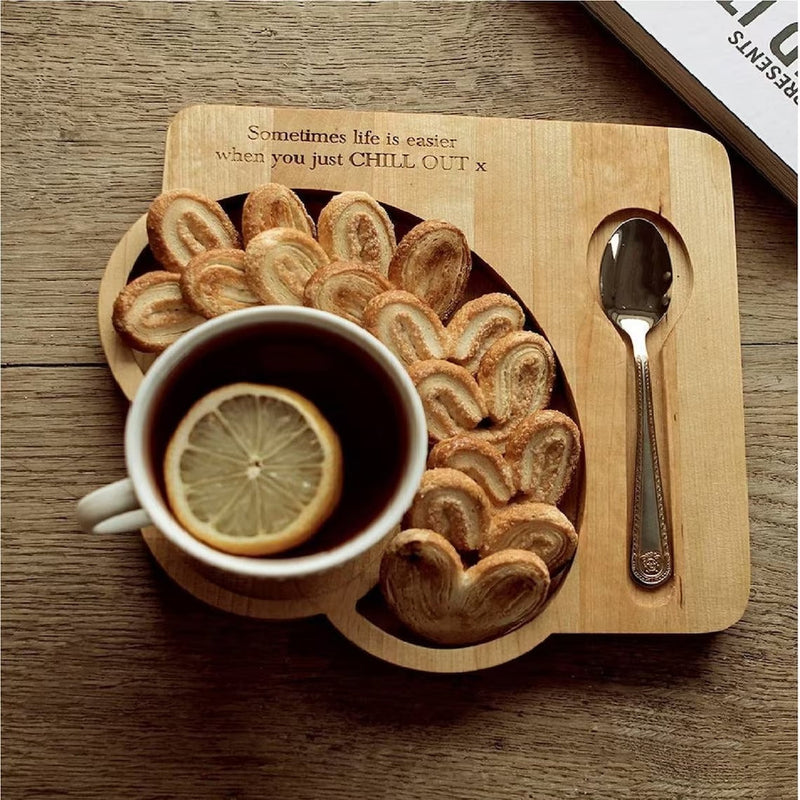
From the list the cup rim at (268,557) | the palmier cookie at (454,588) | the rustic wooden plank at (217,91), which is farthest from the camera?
the rustic wooden plank at (217,91)

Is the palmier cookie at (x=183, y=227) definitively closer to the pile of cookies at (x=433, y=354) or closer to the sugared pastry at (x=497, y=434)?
the pile of cookies at (x=433, y=354)

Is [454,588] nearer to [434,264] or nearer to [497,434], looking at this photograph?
[497,434]

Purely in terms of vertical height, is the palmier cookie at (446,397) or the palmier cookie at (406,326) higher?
the palmier cookie at (406,326)

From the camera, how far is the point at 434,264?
2.90 feet

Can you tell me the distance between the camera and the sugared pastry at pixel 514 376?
0.87 metres

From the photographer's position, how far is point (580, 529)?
0.88 m

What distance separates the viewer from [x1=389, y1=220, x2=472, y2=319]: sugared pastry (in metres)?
0.88

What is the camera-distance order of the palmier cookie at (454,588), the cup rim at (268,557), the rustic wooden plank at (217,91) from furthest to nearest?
the rustic wooden plank at (217,91) → the palmier cookie at (454,588) → the cup rim at (268,557)

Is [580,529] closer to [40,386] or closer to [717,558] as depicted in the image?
[717,558]

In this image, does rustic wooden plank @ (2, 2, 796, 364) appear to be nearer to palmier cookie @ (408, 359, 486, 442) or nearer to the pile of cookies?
the pile of cookies

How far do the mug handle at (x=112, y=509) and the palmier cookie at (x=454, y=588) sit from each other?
25 centimetres

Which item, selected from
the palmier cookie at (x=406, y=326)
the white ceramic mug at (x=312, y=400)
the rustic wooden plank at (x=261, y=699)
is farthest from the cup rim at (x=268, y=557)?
the rustic wooden plank at (x=261, y=699)

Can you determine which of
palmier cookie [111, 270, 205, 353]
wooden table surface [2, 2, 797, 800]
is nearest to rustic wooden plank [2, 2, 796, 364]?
wooden table surface [2, 2, 797, 800]

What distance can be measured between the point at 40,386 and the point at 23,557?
176mm
